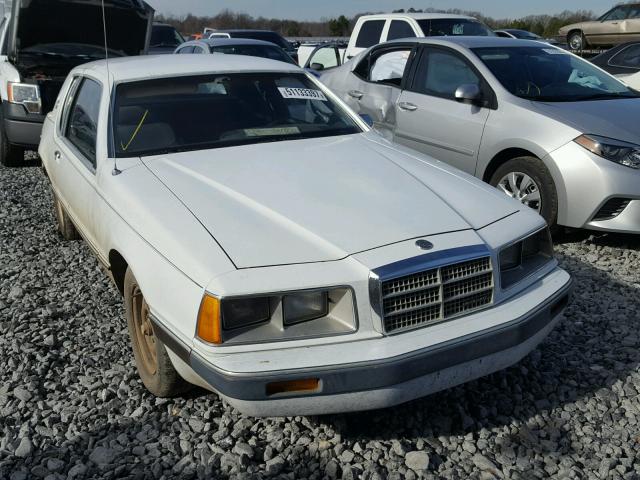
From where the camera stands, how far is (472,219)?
299 cm

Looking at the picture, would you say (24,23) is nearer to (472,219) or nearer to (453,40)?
(453,40)

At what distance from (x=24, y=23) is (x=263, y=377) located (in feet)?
24.1

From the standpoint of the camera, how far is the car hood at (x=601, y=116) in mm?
5000

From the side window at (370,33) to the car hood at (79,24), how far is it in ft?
16.1

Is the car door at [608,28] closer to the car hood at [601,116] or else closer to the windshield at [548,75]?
the windshield at [548,75]

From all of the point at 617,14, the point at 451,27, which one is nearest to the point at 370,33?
the point at 451,27


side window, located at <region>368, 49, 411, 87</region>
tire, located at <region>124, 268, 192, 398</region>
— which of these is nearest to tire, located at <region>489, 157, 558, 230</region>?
side window, located at <region>368, 49, 411, 87</region>

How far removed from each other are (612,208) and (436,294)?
280 centimetres

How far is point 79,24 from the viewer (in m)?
8.75

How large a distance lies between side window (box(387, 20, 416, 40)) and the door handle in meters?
6.24

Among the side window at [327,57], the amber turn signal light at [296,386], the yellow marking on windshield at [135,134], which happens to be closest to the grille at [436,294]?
the amber turn signal light at [296,386]

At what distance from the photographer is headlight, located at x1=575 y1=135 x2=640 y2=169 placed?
486 cm

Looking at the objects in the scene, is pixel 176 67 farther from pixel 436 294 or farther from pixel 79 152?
pixel 436 294

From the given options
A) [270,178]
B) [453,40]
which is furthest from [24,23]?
[270,178]
